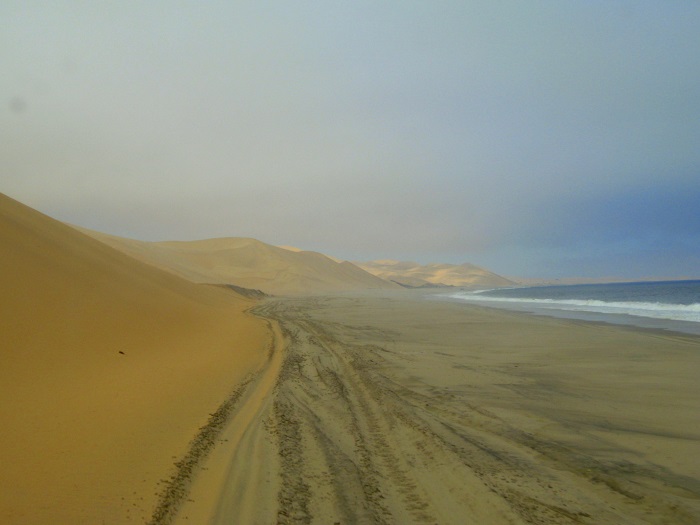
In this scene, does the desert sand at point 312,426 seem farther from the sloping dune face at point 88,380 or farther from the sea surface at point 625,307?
the sea surface at point 625,307

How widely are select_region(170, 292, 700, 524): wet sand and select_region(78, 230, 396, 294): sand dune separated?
4645cm

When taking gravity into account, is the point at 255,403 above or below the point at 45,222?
below

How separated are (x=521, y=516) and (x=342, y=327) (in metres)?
14.4

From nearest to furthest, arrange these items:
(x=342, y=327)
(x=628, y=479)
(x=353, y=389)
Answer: (x=628, y=479) → (x=353, y=389) → (x=342, y=327)

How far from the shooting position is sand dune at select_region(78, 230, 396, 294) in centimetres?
6359

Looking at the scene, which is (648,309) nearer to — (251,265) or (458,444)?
(458,444)

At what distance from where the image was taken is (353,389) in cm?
752

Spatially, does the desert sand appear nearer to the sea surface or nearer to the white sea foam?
the sea surface

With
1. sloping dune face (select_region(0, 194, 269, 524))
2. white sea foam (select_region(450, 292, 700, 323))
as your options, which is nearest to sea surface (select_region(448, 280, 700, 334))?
white sea foam (select_region(450, 292, 700, 323))

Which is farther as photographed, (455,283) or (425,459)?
(455,283)

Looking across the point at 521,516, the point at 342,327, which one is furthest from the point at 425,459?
the point at 342,327

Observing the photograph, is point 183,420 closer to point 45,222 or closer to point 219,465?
point 219,465

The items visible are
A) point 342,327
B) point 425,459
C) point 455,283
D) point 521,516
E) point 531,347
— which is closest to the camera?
point 521,516

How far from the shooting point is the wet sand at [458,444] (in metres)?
3.58
